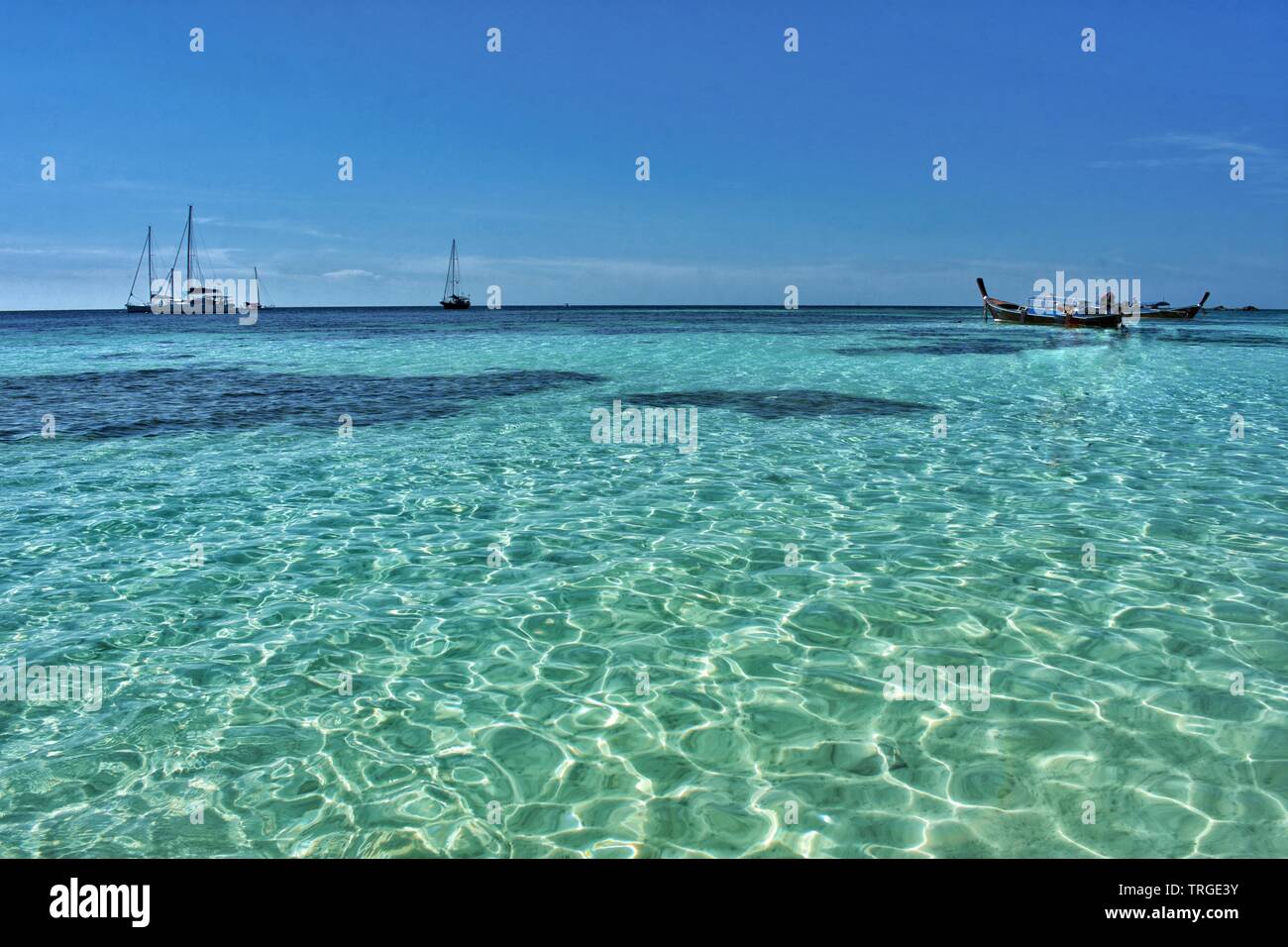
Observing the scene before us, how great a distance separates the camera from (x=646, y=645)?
685 cm

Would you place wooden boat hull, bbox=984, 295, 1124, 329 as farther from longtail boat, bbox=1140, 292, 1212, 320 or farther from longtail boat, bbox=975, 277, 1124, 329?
longtail boat, bbox=1140, 292, 1212, 320

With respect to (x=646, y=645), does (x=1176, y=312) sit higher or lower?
higher

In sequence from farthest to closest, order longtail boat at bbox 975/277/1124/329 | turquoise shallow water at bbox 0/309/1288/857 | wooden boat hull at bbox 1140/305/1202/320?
wooden boat hull at bbox 1140/305/1202/320 < longtail boat at bbox 975/277/1124/329 < turquoise shallow water at bbox 0/309/1288/857

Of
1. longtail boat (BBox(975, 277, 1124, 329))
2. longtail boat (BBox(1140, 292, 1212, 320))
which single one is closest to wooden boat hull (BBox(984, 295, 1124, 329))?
longtail boat (BBox(975, 277, 1124, 329))

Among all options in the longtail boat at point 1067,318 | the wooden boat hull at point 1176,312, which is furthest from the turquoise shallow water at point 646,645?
the wooden boat hull at point 1176,312

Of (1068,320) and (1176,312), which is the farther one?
(1176,312)

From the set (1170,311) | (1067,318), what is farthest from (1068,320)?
(1170,311)

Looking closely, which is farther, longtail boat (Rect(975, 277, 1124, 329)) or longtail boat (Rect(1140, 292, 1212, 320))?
longtail boat (Rect(1140, 292, 1212, 320))

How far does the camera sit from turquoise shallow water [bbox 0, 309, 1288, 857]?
4574mm

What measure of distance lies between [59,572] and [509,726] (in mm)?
6204

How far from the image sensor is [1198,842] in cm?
429

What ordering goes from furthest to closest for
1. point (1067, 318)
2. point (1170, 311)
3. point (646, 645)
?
point (1170, 311)
point (1067, 318)
point (646, 645)

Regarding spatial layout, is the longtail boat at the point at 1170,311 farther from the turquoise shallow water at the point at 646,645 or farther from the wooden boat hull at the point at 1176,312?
the turquoise shallow water at the point at 646,645

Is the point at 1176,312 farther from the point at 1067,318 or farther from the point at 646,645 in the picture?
the point at 646,645
